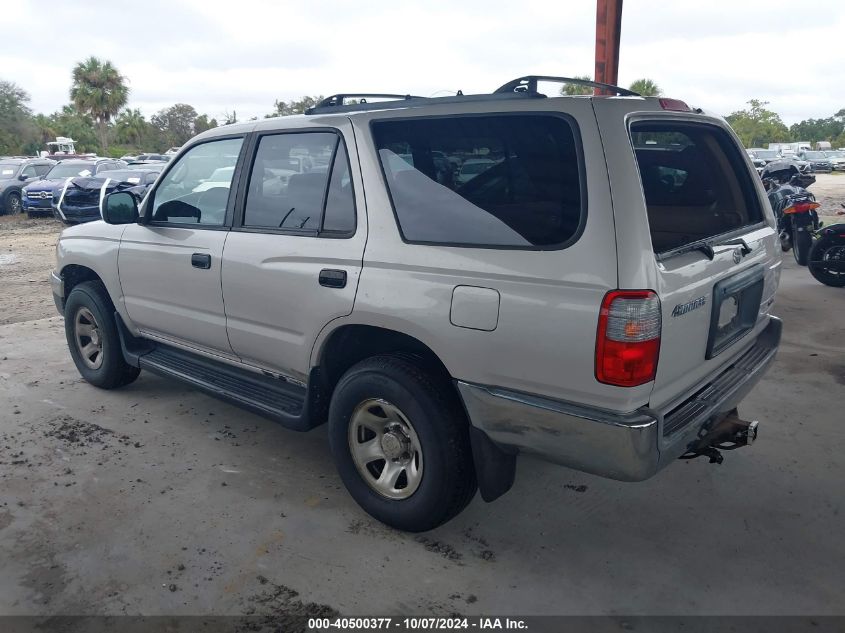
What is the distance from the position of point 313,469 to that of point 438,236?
1704 mm

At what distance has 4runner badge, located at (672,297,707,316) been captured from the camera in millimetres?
2584

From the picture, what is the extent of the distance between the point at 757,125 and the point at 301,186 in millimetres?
72256

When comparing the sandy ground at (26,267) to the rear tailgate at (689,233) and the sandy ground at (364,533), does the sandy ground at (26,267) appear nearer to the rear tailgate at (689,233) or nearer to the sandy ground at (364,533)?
the sandy ground at (364,533)

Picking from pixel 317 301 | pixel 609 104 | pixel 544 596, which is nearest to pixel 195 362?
pixel 317 301

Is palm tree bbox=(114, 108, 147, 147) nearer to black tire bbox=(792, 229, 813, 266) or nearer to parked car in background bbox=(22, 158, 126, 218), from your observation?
parked car in background bbox=(22, 158, 126, 218)

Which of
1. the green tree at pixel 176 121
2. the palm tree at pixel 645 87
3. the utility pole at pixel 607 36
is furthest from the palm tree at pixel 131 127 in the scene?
the utility pole at pixel 607 36

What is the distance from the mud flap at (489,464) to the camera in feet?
9.34

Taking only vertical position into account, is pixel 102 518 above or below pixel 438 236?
below

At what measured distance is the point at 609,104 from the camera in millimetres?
2600

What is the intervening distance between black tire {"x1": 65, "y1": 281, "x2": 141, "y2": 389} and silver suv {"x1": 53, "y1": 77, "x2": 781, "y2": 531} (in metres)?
0.80

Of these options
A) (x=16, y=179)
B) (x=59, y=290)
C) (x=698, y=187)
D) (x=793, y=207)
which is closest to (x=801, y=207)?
(x=793, y=207)

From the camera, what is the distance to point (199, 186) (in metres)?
4.15

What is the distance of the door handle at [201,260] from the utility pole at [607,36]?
295 inches

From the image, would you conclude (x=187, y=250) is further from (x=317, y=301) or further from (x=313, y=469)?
(x=313, y=469)
